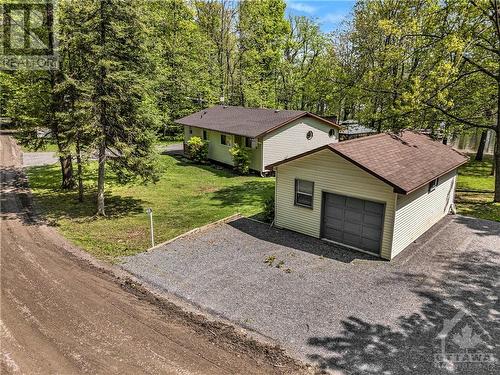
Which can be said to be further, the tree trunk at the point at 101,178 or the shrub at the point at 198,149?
the shrub at the point at 198,149

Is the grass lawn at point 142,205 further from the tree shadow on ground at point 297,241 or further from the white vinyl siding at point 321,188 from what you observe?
the white vinyl siding at point 321,188

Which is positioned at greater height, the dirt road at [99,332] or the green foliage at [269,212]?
the green foliage at [269,212]

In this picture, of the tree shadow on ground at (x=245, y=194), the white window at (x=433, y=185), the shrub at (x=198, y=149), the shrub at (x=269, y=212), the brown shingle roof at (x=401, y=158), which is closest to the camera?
the brown shingle roof at (x=401, y=158)

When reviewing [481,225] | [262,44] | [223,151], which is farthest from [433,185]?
[262,44]

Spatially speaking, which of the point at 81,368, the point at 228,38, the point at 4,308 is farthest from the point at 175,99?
the point at 81,368

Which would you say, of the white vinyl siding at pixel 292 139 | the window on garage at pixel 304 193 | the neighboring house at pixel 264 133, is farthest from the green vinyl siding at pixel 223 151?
the window on garage at pixel 304 193
